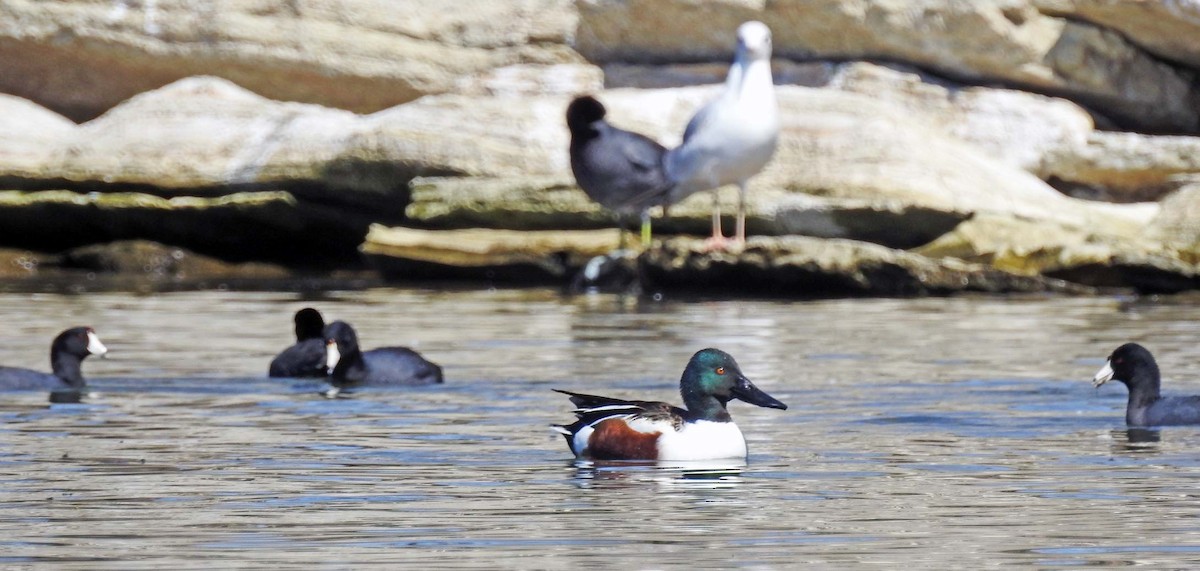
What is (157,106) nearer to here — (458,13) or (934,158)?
(458,13)

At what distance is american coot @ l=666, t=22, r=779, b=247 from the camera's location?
1783cm

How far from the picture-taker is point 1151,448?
8.36 m

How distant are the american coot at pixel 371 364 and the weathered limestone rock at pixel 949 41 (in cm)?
1339

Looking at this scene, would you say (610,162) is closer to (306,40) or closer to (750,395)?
(306,40)

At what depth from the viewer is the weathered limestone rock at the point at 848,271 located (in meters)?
17.5

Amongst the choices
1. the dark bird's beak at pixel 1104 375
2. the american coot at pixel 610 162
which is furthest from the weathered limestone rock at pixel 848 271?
the dark bird's beak at pixel 1104 375

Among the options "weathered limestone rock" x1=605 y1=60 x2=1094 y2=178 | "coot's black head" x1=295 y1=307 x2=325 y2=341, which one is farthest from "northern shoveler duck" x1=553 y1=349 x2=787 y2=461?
"weathered limestone rock" x1=605 y1=60 x2=1094 y2=178

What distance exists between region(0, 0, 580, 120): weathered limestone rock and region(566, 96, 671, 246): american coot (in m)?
6.44

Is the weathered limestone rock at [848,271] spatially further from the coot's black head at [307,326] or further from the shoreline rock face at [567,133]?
the coot's black head at [307,326]

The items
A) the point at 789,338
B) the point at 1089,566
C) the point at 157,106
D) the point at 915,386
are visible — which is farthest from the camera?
the point at 157,106

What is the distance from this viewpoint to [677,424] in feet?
26.6

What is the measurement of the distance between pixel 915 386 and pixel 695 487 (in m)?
3.36

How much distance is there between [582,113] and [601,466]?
10.7m

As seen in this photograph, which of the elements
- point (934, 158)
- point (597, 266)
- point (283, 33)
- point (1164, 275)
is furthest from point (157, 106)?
point (1164, 275)
